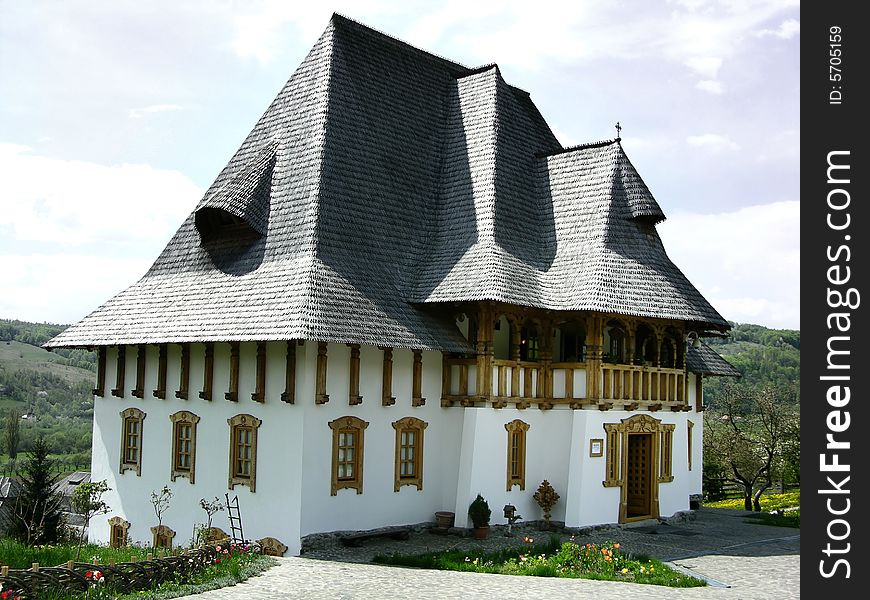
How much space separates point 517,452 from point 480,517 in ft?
5.72

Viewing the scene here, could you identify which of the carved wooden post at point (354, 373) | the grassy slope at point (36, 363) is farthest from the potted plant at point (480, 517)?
the grassy slope at point (36, 363)

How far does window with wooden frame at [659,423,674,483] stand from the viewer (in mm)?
20094

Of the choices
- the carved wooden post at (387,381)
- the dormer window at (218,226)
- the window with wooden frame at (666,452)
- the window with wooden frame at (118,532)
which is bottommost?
the window with wooden frame at (118,532)

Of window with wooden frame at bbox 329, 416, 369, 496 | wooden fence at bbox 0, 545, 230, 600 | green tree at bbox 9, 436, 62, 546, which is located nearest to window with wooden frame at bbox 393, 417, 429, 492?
window with wooden frame at bbox 329, 416, 369, 496

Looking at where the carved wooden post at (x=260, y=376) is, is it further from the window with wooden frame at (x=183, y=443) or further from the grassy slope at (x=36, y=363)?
the grassy slope at (x=36, y=363)

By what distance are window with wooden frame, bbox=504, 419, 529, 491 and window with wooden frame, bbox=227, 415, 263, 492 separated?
4875 mm

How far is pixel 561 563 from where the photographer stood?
14.1 m

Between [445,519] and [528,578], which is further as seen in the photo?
[445,519]

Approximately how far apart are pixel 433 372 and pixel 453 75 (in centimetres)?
818

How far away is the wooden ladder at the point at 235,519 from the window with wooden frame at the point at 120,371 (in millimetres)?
3985

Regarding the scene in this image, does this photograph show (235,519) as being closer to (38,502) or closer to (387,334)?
→ (387,334)

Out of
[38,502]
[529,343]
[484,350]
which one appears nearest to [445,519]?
[484,350]

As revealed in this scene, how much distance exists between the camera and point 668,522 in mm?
20250

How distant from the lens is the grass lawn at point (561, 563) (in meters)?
13.5
